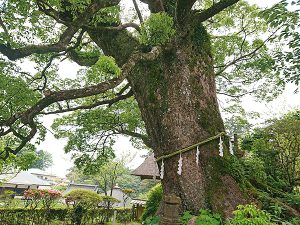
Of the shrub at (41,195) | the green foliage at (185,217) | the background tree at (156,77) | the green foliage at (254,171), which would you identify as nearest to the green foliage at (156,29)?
the background tree at (156,77)

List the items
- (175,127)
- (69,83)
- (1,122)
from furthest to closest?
(69,83)
(175,127)
(1,122)

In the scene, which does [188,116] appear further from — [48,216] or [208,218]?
[48,216]

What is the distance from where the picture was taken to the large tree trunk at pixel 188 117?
4359 mm

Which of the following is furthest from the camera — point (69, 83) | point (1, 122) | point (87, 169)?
point (87, 169)

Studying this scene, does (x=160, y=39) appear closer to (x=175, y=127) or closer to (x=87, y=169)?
(x=175, y=127)

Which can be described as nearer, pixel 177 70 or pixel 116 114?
pixel 177 70

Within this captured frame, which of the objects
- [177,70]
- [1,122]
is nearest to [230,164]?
[177,70]

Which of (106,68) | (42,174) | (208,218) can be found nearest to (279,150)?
(208,218)

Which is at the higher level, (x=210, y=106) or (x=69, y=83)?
(x=69, y=83)

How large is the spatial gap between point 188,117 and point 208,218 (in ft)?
5.83

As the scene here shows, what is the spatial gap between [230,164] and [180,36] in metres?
2.69

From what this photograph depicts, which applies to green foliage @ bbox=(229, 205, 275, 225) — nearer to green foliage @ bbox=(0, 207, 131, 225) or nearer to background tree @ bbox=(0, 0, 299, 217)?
background tree @ bbox=(0, 0, 299, 217)

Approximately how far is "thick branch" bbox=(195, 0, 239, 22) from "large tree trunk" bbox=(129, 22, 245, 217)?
1.52 ft

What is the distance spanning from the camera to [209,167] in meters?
4.50
